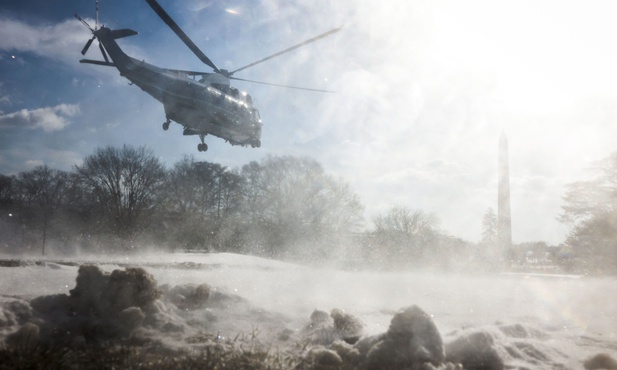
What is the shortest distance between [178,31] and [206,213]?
21.6m

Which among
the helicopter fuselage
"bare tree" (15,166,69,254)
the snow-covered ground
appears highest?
the helicopter fuselage

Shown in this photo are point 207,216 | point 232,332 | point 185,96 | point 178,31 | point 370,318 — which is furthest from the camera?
point 207,216

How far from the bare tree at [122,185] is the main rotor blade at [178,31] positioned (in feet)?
52.0

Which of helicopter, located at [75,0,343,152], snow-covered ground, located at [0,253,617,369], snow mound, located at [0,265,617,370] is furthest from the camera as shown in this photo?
helicopter, located at [75,0,343,152]

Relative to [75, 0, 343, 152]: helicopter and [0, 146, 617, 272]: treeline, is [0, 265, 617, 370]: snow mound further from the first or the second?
[0, 146, 617, 272]: treeline

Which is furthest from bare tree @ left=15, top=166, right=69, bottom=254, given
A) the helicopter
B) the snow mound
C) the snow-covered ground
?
the snow mound

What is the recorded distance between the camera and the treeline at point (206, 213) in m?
27.1

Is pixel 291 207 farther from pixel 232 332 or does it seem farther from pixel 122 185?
pixel 232 332

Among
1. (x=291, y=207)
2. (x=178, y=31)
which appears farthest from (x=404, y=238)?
(x=178, y=31)

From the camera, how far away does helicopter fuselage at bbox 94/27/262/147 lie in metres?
13.7

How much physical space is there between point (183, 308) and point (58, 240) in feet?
84.4

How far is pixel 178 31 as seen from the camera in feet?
37.5

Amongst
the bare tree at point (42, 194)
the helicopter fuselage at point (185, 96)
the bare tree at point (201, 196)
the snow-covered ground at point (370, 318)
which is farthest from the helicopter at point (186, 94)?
the bare tree at point (201, 196)

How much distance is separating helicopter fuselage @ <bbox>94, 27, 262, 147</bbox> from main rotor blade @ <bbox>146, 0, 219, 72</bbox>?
0.73 meters
